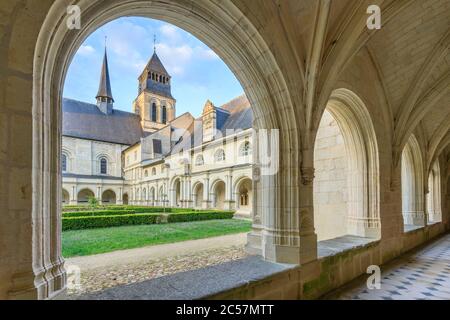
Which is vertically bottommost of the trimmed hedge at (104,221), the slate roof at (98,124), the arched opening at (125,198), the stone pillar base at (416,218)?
the arched opening at (125,198)

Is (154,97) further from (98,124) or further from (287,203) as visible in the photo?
(287,203)

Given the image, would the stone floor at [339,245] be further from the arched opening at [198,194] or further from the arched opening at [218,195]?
the arched opening at [198,194]

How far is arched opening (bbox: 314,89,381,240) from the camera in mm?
3893

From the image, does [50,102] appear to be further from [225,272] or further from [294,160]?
[294,160]

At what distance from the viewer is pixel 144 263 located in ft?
13.5

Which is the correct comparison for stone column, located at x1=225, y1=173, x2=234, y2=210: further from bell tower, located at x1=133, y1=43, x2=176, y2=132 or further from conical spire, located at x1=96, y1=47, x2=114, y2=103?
conical spire, located at x1=96, y1=47, x2=114, y2=103

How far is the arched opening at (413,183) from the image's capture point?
6152 millimetres

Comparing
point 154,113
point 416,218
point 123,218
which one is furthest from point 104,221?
point 154,113

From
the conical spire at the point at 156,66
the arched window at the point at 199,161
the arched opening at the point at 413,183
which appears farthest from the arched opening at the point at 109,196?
the arched opening at the point at 413,183

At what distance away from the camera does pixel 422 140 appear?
627 centimetres

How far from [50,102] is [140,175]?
27.5 m

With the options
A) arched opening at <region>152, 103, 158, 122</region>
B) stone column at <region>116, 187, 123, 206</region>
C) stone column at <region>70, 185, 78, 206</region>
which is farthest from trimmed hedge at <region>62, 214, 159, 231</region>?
arched opening at <region>152, 103, 158, 122</region>

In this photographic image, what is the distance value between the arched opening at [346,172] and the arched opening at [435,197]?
220 inches
